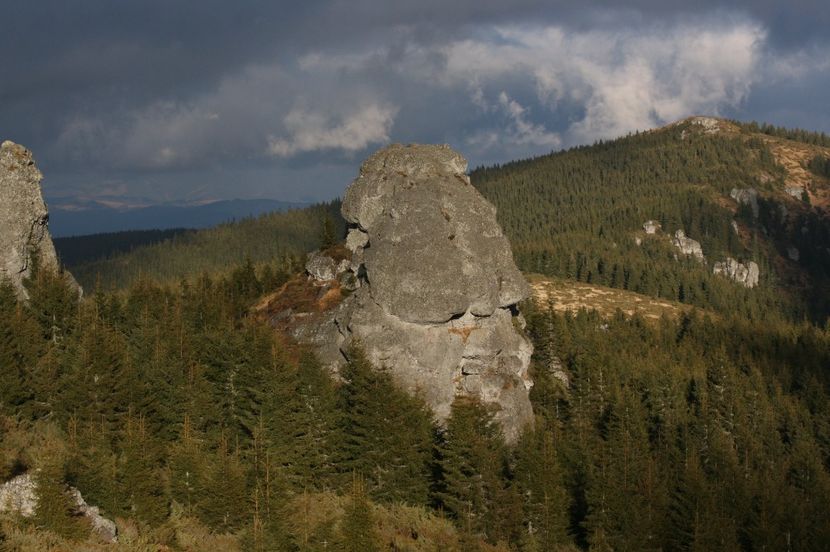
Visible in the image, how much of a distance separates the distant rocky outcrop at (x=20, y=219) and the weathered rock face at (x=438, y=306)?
2656 centimetres

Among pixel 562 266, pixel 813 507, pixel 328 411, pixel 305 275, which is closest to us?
pixel 328 411

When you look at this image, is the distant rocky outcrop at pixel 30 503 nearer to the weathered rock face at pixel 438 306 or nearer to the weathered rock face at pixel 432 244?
the weathered rock face at pixel 438 306

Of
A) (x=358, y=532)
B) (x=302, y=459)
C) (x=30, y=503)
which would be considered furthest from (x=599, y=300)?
(x=30, y=503)

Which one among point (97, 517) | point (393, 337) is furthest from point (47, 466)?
point (393, 337)

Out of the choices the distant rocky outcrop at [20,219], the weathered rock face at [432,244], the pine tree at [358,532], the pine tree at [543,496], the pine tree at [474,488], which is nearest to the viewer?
the pine tree at [358,532]

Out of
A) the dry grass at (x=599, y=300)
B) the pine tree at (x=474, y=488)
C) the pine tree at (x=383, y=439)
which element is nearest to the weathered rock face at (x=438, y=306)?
the pine tree at (x=383, y=439)

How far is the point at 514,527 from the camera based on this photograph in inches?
1580

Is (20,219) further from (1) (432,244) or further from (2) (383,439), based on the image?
(2) (383,439)

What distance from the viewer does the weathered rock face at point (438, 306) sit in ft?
183

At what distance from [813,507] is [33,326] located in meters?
61.4

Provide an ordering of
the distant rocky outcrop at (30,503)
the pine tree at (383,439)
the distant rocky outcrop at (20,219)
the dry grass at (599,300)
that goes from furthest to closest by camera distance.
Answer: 1. the dry grass at (599,300)
2. the distant rocky outcrop at (20,219)
3. the pine tree at (383,439)
4. the distant rocky outcrop at (30,503)

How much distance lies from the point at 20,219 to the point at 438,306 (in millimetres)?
40799

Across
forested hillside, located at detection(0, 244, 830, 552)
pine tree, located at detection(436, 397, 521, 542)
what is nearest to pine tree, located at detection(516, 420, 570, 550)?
forested hillside, located at detection(0, 244, 830, 552)

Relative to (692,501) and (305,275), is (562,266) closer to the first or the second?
(305,275)
